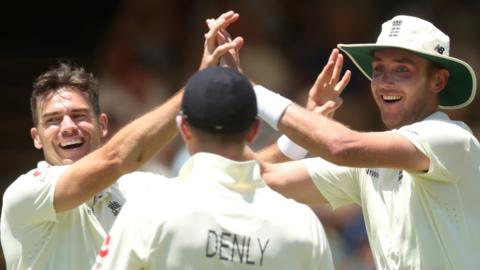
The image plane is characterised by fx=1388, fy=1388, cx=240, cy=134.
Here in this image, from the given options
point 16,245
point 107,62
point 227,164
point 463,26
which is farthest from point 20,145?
point 227,164

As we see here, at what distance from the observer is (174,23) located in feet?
44.4

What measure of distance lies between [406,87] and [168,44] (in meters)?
6.58

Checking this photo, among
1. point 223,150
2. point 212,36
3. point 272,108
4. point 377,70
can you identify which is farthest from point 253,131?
point 377,70

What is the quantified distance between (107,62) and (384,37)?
6224mm

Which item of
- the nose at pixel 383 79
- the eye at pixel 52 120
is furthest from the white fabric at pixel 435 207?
the eye at pixel 52 120

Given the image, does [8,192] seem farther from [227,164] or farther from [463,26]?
[463,26]

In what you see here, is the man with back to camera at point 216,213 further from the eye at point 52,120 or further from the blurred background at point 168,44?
the blurred background at point 168,44

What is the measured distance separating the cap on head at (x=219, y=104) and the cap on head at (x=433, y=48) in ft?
5.95

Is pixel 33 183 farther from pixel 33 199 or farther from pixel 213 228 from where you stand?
pixel 213 228

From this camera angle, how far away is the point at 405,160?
6.60 metres

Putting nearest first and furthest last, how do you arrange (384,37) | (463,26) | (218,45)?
(218,45) → (384,37) → (463,26)

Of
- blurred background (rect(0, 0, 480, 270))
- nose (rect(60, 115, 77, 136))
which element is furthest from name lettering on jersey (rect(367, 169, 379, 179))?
blurred background (rect(0, 0, 480, 270))

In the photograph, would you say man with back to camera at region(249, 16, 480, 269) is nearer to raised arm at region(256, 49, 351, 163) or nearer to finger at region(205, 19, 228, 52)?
raised arm at region(256, 49, 351, 163)

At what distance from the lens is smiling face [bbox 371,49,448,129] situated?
23.2 ft
